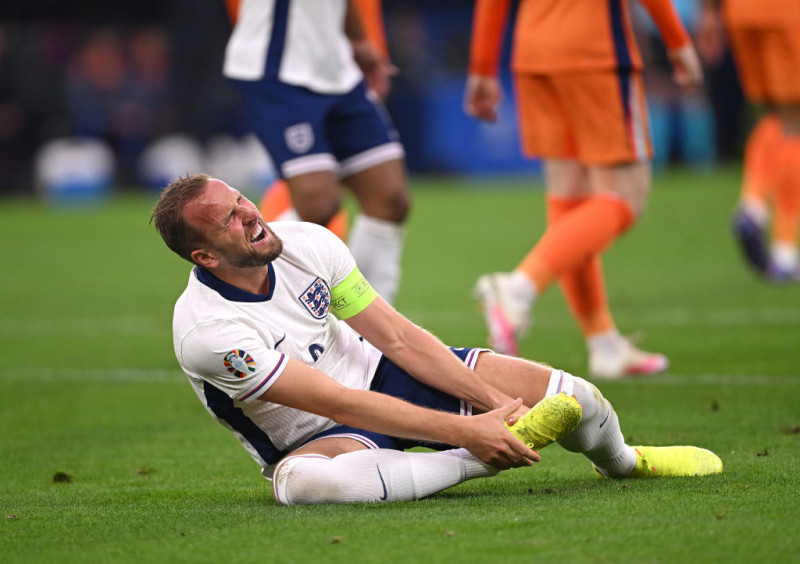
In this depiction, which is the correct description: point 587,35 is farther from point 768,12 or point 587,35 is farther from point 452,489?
point 768,12

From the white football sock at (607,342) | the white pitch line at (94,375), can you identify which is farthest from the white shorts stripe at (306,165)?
the white football sock at (607,342)

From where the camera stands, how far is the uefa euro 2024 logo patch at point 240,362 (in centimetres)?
326

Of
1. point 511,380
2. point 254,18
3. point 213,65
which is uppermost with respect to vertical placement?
point 254,18

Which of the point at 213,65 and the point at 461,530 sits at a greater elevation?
the point at 461,530

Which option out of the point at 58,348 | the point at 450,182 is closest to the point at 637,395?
the point at 58,348

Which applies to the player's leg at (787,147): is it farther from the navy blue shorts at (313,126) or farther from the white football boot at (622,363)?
the navy blue shorts at (313,126)

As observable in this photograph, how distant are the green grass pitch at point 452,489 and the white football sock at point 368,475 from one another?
52 mm

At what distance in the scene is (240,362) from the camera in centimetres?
327

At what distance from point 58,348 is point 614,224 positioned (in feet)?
10.6

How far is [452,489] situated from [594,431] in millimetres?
466

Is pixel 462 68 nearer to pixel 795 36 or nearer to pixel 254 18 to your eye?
pixel 795 36

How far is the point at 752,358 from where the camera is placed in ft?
19.0

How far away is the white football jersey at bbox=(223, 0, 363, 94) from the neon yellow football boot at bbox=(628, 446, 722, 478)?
252 cm

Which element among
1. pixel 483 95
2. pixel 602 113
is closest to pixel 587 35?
pixel 602 113
